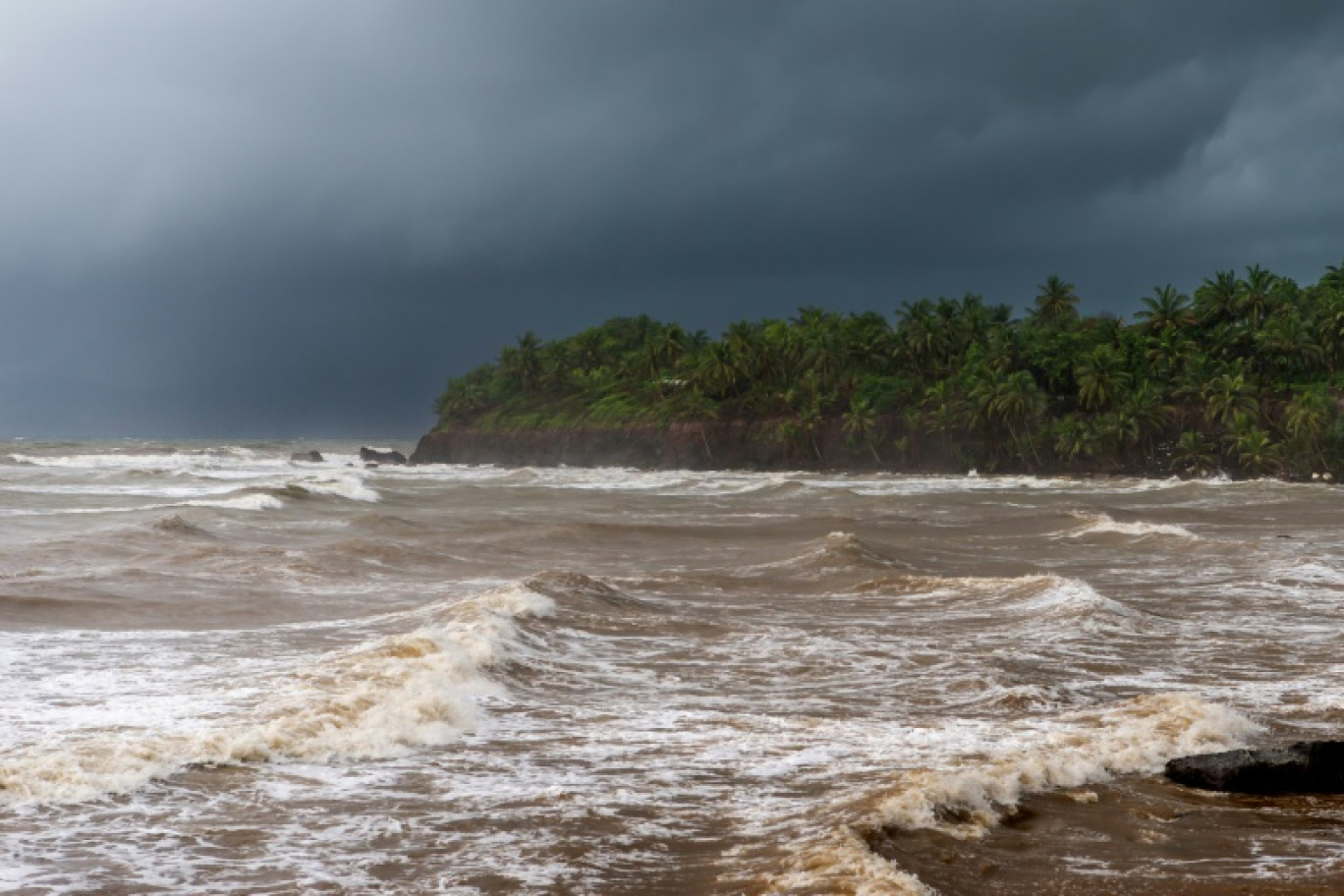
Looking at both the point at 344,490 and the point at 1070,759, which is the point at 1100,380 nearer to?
the point at 344,490

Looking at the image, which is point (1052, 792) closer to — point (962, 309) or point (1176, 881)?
point (1176, 881)

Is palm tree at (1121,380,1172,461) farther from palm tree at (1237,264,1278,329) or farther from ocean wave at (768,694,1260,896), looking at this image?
ocean wave at (768,694,1260,896)

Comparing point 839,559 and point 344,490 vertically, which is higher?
point 344,490

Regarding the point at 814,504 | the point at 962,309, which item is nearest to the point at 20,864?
the point at 814,504

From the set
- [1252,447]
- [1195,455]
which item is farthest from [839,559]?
[1195,455]

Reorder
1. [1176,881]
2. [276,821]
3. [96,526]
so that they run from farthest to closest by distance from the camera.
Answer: [96,526] < [276,821] < [1176,881]

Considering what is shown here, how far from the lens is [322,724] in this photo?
862 centimetres

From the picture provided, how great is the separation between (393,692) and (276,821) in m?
2.90

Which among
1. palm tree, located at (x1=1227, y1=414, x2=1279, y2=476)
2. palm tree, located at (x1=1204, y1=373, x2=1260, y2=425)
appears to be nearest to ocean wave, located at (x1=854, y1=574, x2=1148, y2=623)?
palm tree, located at (x1=1227, y1=414, x2=1279, y2=476)

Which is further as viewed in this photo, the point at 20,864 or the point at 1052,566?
the point at 1052,566

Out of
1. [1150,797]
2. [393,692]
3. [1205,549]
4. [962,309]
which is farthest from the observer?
[962,309]

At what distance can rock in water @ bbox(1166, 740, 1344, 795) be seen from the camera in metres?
7.32

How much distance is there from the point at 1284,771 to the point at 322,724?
629cm

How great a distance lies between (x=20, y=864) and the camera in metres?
5.84
